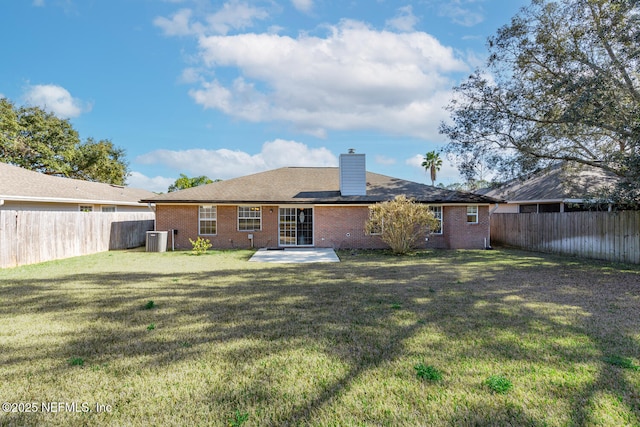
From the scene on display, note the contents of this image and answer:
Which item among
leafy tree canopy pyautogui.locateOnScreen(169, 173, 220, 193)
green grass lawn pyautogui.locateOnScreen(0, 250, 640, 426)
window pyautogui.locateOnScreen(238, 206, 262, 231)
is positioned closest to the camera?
green grass lawn pyautogui.locateOnScreen(0, 250, 640, 426)

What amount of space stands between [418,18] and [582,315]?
38.0 ft

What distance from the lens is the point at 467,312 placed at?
5949 mm

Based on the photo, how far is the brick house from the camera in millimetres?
17047

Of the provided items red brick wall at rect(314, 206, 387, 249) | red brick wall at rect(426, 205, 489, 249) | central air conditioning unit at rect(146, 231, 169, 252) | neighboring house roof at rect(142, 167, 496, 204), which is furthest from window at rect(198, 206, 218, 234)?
red brick wall at rect(426, 205, 489, 249)

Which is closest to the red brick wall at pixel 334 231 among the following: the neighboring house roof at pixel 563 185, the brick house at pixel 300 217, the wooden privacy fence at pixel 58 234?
the brick house at pixel 300 217

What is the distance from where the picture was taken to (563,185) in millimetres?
16984

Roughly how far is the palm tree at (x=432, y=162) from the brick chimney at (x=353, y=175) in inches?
1007

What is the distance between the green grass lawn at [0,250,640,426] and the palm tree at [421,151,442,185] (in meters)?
34.4

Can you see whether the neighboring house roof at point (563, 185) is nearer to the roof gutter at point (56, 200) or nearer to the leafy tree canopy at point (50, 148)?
the roof gutter at point (56, 200)

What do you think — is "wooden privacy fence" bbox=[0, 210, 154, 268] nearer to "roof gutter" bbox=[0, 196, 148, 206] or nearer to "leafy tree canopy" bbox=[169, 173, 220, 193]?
"roof gutter" bbox=[0, 196, 148, 206]

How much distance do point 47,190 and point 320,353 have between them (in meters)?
19.5

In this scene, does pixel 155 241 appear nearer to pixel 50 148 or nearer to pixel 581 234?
pixel 581 234

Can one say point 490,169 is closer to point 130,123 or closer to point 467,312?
point 467,312

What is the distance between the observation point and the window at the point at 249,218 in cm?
1750
